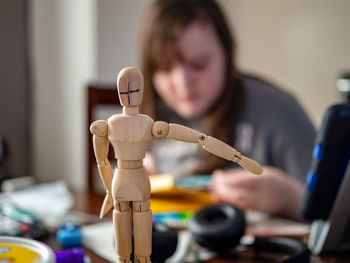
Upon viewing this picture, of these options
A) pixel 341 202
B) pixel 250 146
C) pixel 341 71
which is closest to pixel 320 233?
pixel 341 202

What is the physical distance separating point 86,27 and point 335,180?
1389mm

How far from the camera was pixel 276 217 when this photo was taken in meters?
0.68

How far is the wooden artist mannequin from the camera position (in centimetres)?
31

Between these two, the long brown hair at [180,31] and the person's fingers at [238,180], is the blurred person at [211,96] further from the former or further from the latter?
the person's fingers at [238,180]

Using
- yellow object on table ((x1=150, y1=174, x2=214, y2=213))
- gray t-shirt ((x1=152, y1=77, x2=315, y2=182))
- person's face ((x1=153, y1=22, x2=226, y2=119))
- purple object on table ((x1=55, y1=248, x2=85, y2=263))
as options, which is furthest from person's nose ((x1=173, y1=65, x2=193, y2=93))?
purple object on table ((x1=55, y1=248, x2=85, y2=263))

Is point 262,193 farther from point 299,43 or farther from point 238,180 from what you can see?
point 299,43

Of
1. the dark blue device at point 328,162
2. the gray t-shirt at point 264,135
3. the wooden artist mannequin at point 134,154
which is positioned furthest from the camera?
the gray t-shirt at point 264,135

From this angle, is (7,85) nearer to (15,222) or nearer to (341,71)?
(15,222)

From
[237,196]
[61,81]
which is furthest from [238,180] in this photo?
[61,81]

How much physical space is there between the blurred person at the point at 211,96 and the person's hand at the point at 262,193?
24 cm

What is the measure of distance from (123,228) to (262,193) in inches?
16.2

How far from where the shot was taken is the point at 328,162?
18.8 inches

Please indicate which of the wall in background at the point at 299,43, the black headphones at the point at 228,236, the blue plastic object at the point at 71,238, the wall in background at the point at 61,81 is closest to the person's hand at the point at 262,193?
the black headphones at the point at 228,236

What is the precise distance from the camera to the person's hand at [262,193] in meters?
0.68
